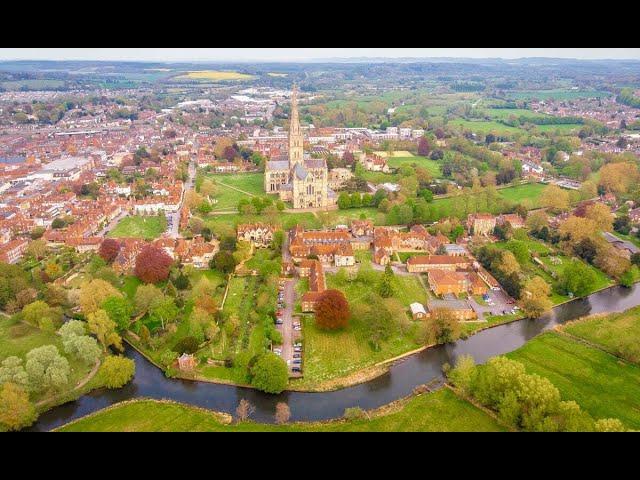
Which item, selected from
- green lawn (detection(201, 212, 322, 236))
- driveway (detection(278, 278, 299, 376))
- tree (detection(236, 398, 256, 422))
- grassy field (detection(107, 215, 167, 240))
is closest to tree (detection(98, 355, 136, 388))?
tree (detection(236, 398, 256, 422))

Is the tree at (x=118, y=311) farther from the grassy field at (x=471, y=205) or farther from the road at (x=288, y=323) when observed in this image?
the grassy field at (x=471, y=205)

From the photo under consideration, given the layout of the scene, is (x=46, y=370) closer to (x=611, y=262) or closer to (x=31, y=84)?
(x=611, y=262)

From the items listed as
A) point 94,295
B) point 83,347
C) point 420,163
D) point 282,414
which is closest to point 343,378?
point 282,414

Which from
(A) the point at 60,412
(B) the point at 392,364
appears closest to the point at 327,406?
(B) the point at 392,364

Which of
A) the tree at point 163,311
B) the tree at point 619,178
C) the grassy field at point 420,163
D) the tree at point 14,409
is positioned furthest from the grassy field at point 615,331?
the grassy field at point 420,163

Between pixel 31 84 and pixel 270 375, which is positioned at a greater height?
pixel 31 84

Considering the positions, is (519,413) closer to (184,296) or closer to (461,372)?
(461,372)
